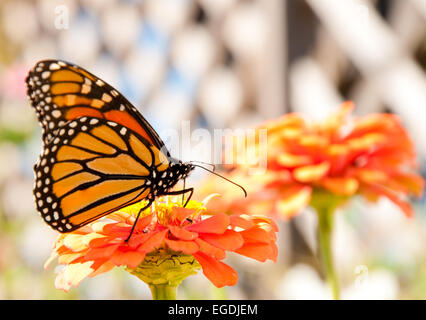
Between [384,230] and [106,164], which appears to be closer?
[106,164]

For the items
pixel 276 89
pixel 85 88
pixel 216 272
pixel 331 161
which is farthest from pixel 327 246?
pixel 276 89

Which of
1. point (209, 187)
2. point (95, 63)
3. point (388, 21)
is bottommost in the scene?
point (209, 187)

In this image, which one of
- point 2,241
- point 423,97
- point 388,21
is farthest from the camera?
point 2,241

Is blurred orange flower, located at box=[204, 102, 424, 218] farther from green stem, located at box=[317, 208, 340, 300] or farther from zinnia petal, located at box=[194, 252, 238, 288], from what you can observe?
zinnia petal, located at box=[194, 252, 238, 288]

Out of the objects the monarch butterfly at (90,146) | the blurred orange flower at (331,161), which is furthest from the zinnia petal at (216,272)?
the blurred orange flower at (331,161)

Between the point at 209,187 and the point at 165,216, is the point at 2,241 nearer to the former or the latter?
the point at 209,187

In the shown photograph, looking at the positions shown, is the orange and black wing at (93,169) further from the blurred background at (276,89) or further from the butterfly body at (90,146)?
the blurred background at (276,89)
